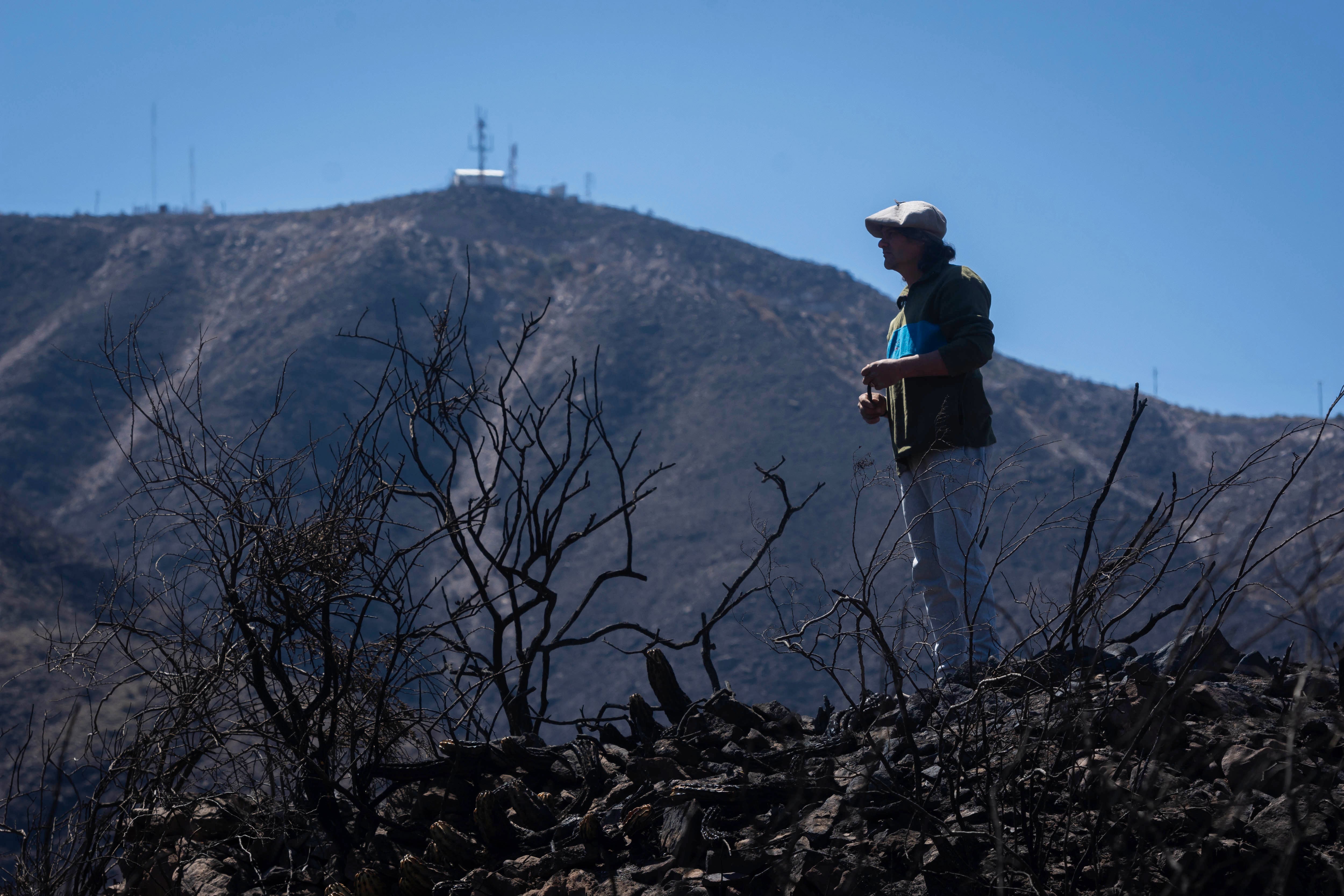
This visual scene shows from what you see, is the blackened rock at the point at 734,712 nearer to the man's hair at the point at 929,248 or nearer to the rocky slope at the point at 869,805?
the rocky slope at the point at 869,805

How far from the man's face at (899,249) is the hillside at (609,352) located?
36.1 metres

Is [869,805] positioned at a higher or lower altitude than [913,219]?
lower

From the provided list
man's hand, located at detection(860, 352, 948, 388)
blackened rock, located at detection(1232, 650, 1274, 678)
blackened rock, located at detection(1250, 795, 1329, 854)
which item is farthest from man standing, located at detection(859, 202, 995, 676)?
blackened rock, located at detection(1250, 795, 1329, 854)

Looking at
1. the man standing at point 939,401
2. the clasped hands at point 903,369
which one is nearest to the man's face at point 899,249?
the man standing at point 939,401

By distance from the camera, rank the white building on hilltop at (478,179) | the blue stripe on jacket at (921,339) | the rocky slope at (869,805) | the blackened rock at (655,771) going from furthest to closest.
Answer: the white building on hilltop at (478,179) → the blue stripe on jacket at (921,339) → the blackened rock at (655,771) → the rocky slope at (869,805)

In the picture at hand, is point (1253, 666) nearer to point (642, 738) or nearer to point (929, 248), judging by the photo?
point (929, 248)

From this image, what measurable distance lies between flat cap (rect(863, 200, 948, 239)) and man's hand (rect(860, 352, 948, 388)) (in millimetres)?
474

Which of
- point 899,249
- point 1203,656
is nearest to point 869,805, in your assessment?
point 1203,656

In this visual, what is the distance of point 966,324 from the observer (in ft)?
10.7

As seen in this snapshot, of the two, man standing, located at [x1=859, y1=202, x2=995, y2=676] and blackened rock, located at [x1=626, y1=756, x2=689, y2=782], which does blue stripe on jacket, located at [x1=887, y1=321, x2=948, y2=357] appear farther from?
blackened rock, located at [x1=626, y1=756, x2=689, y2=782]

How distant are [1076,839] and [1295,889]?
0.39m

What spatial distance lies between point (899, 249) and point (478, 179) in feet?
240

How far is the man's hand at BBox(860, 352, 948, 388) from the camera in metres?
3.20

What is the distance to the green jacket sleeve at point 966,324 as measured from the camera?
3.20 m
